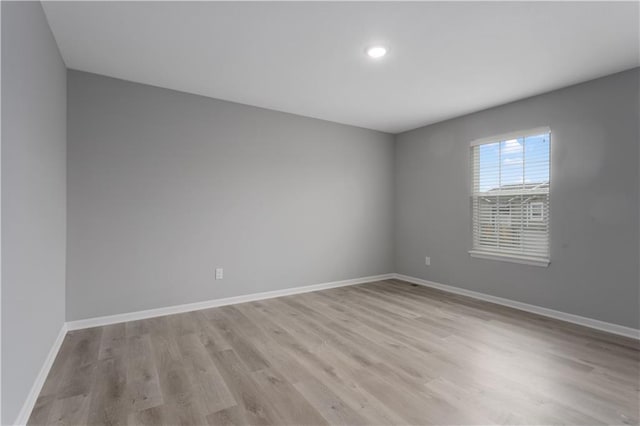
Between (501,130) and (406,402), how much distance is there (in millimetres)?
3482

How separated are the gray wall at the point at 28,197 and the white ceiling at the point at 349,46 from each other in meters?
0.46

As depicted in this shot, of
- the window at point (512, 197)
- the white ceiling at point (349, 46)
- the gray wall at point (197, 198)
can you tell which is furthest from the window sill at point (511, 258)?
the white ceiling at point (349, 46)

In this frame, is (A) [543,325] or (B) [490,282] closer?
(A) [543,325]

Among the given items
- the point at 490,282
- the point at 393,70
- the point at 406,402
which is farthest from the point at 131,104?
the point at 490,282

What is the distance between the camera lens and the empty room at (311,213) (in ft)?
6.05

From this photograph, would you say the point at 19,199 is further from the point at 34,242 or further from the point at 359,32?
the point at 359,32

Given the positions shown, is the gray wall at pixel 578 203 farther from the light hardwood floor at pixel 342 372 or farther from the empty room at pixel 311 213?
the light hardwood floor at pixel 342 372

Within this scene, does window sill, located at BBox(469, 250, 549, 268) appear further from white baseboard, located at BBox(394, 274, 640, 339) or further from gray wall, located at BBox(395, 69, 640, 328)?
white baseboard, located at BBox(394, 274, 640, 339)

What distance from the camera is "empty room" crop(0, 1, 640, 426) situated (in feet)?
6.05

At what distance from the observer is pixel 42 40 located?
211 cm

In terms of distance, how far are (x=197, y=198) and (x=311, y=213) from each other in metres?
1.60

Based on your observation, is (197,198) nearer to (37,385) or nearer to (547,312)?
(37,385)

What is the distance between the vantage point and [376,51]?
263 centimetres

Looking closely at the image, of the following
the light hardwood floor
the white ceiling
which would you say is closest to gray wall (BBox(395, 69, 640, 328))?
the white ceiling
